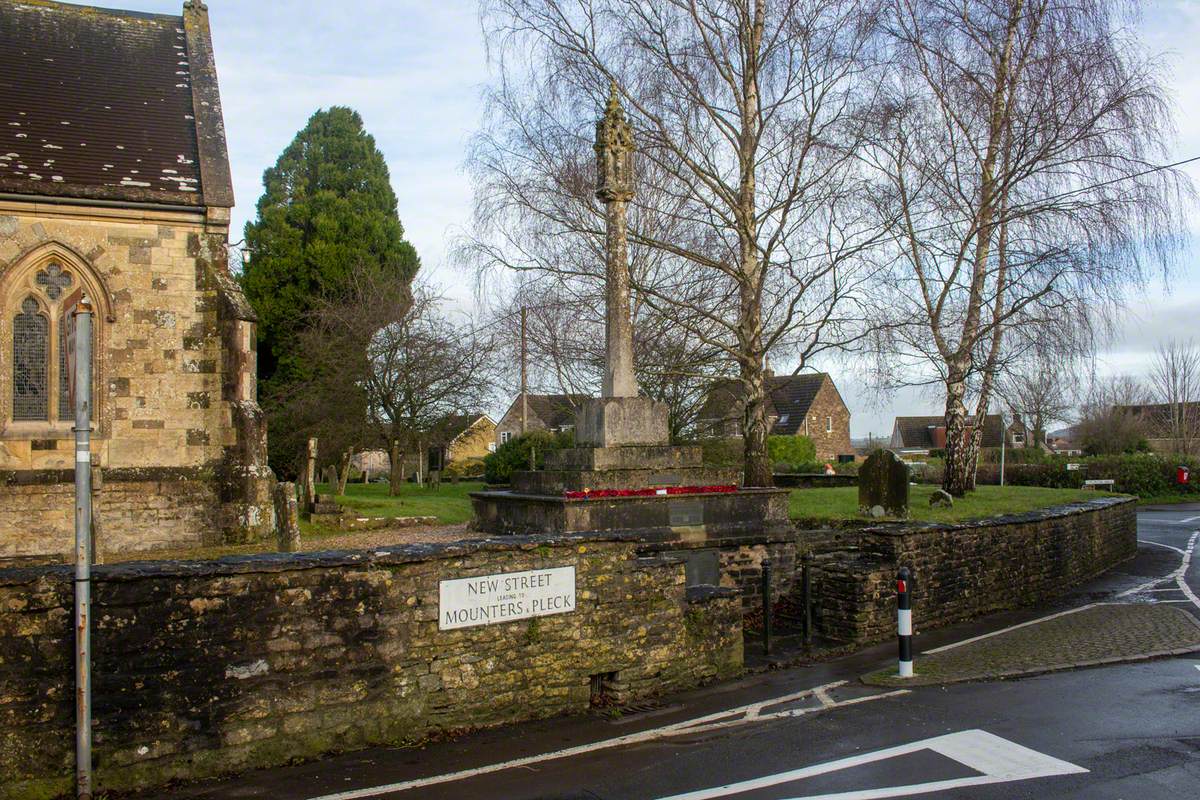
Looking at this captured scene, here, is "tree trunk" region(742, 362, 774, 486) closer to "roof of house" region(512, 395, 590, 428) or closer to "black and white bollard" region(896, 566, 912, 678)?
"roof of house" region(512, 395, 590, 428)

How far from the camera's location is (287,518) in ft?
50.8

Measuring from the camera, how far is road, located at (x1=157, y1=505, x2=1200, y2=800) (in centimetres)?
599

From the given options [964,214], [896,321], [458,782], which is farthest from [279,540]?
[964,214]

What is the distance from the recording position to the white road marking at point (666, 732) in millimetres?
6172

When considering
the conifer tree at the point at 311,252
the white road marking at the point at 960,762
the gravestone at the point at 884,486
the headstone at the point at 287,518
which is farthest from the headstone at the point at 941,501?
the conifer tree at the point at 311,252

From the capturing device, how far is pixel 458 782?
6285 mm

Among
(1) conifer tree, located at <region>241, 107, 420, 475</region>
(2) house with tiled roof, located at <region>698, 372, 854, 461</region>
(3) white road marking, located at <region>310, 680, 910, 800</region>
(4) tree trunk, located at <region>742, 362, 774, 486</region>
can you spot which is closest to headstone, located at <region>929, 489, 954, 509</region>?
(4) tree trunk, located at <region>742, 362, 774, 486</region>

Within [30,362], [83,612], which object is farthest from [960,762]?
[30,362]

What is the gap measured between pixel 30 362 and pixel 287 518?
5.24m

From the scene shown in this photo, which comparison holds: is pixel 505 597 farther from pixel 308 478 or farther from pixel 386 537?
pixel 308 478

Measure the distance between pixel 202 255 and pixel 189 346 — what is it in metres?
1.66

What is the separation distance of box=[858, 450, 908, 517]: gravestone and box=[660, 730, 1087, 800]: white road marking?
29.6 ft

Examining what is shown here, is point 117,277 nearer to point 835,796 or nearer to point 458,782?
point 458,782

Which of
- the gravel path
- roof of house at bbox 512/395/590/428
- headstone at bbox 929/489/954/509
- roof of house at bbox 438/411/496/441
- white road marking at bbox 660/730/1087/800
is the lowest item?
white road marking at bbox 660/730/1087/800
